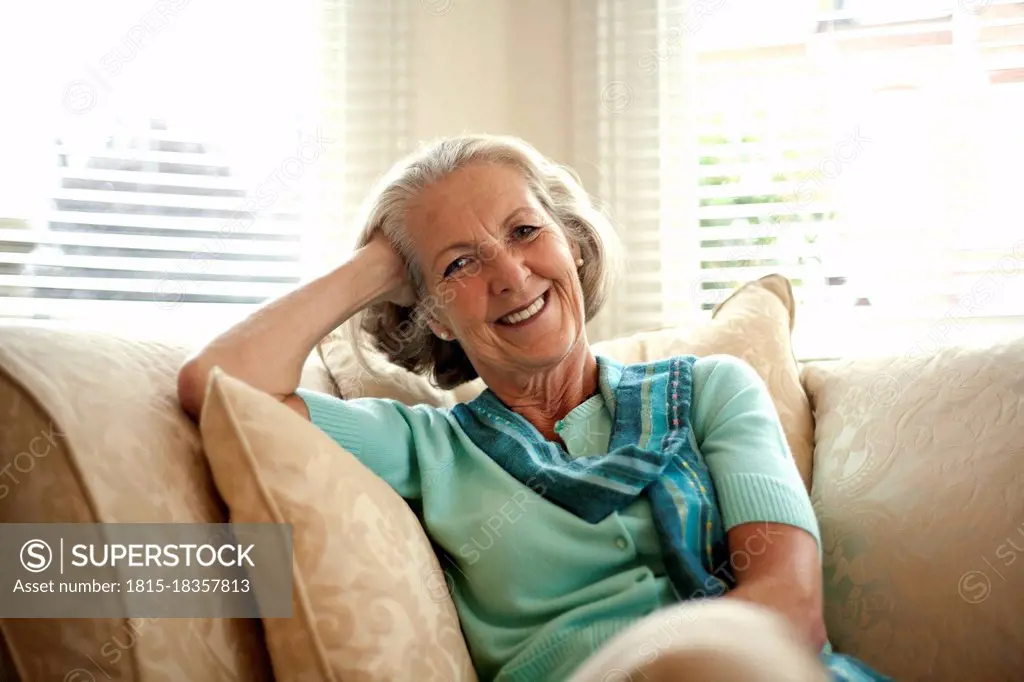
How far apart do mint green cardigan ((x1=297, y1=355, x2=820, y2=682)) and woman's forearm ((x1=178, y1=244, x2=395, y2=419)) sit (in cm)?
7

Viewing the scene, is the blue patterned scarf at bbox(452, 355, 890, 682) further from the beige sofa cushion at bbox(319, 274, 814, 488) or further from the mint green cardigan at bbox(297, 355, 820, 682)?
the beige sofa cushion at bbox(319, 274, 814, 488)

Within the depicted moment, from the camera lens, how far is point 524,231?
5.15ft

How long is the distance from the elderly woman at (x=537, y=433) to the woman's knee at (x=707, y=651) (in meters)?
0.29

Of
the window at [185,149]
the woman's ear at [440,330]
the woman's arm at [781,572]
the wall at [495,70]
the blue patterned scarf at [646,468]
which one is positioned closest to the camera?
the woman's arm at [781,572]

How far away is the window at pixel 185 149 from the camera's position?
2.35 meters

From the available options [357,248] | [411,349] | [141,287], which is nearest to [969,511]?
[411,349]

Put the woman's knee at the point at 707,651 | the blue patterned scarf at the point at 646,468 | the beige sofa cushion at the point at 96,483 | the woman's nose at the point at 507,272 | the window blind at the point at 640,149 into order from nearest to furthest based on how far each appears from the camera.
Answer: the woman's knee at the point at 707,651, the beige sofa cushion at the point at 96,483, the blue patterned scarf at the point at 646,468, the woman's nose at the point at 507,272, the window blind at the point at 640,149

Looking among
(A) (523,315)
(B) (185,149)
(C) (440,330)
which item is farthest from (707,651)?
(B) (185,149)

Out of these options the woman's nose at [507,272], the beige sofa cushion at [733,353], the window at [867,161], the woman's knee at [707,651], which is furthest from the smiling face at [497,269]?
the window at [867,161]

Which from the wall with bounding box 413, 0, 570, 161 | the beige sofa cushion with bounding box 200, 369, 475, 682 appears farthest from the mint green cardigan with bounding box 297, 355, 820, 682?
the wall with bounding box 413, 0, 570, 161

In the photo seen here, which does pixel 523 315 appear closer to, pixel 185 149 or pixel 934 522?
pixel 934 522

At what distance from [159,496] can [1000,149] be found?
228 cm

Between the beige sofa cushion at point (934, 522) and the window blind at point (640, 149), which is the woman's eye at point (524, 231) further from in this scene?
the window blind at point (640, 149)

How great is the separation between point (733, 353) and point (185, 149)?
1612 mm
